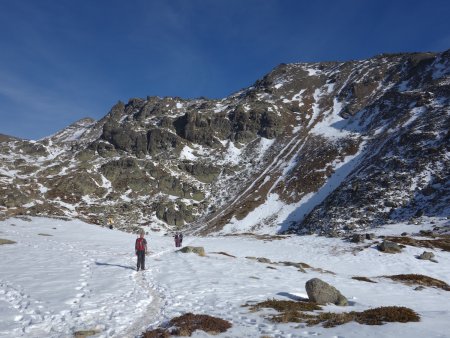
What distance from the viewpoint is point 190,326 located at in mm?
13656

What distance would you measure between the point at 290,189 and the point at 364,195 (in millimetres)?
29225

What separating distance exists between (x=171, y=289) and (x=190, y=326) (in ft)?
25.5

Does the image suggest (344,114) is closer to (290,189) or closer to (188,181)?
(290,189)

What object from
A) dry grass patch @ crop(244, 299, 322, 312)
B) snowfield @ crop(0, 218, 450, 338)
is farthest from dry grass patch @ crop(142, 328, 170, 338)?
dry grass patch @ crop(244, 299, 322, 312)

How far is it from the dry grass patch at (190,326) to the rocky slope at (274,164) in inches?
2180

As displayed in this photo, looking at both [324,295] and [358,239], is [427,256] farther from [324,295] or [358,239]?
Answer: [324,295]

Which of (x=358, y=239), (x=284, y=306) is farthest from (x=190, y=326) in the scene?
(x=358, y=239)

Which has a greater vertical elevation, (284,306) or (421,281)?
(284,306)

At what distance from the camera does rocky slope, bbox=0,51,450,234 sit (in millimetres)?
77688

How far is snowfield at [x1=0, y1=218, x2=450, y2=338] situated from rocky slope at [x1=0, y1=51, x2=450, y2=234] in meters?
31.3

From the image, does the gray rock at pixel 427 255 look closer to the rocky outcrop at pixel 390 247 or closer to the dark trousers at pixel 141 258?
the rocky outcrop at pixel 390 247

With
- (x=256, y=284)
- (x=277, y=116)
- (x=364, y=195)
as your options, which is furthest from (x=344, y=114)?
(x=256, y=284)

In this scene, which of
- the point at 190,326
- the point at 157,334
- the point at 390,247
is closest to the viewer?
the point at 157,334

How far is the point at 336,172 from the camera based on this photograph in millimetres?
103750
